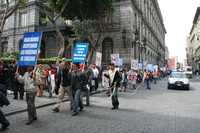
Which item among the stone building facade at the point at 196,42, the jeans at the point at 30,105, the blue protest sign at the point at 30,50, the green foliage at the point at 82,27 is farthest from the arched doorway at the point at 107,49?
the stone building facade at the point at 196,42

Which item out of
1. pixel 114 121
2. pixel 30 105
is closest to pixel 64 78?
pixel 30 105

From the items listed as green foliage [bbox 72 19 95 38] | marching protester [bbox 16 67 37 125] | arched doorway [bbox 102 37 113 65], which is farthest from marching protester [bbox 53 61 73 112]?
arched doorway [bbox 102 37 113 65]

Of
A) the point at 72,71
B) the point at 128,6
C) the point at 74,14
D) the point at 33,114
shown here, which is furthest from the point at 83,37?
the point at 33,114

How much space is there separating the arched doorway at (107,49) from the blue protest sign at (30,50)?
25.6m

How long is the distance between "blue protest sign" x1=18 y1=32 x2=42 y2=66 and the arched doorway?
83.9 feet

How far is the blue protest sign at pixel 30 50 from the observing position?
1091 cm

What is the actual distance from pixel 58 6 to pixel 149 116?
692 inches

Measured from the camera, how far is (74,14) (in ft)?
96.5

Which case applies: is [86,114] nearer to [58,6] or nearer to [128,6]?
[58,6]

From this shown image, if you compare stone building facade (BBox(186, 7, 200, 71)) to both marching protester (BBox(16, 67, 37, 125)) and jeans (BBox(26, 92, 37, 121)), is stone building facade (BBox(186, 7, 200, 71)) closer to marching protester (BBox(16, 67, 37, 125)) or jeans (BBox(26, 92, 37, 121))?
marching protester (BBox(16, 67, 37, 125))

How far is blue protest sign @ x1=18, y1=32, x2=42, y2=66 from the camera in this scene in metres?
10.9

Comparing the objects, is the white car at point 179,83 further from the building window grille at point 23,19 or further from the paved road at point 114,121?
the building window grille at point 23,19

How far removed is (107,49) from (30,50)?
26.2 m

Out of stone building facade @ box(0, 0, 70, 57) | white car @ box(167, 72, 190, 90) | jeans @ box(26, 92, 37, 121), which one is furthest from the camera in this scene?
stone building facade @ box(0, 0, 70, 57)
